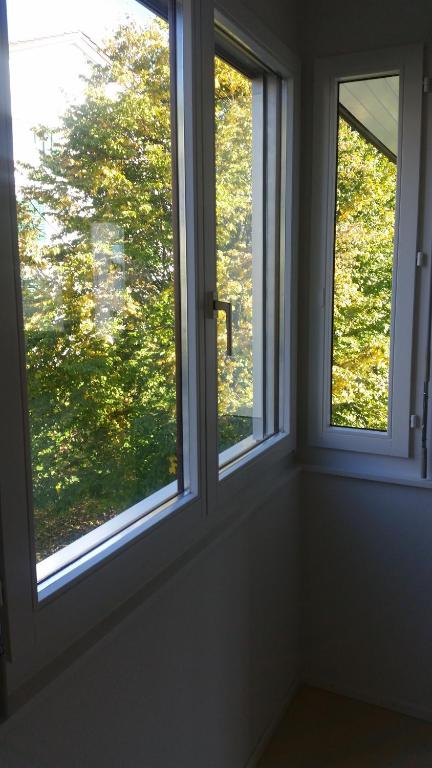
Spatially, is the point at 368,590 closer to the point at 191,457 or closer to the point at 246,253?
the point at 191,457

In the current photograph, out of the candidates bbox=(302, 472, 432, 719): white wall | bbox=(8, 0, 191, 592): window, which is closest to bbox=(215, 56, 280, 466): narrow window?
bbox=(8, 0, 191, 592): window

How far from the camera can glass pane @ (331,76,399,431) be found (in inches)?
80.4

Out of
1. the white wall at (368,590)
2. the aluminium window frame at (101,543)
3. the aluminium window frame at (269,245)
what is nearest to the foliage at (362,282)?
the aluminium window frame at (269,245)

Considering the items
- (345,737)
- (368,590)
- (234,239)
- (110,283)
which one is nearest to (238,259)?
(234,239)

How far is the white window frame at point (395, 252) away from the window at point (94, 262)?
842 millimetres

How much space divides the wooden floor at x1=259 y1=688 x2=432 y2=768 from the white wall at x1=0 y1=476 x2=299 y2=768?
0.29ft

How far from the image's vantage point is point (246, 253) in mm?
1892

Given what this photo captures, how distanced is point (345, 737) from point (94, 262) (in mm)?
1803

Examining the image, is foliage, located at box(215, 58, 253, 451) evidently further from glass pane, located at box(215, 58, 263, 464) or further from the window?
the window

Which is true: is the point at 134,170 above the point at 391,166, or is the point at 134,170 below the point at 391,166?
below

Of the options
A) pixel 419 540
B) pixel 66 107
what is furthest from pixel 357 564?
pixel 66 107

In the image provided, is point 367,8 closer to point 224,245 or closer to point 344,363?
point 224,245

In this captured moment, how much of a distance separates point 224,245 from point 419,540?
1.22m

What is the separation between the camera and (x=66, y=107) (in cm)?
106
